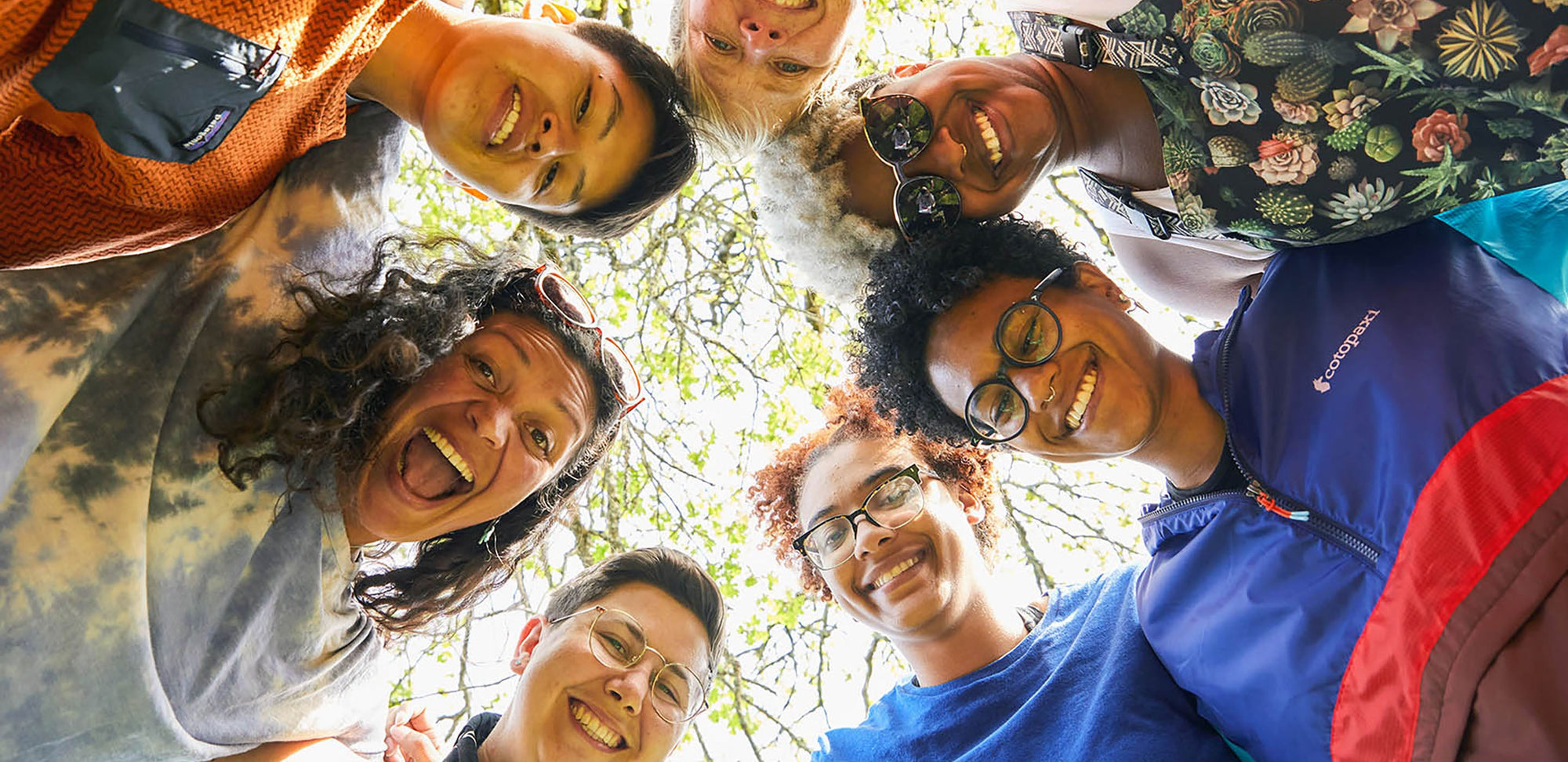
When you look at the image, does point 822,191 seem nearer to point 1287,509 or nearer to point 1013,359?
point 1013,359

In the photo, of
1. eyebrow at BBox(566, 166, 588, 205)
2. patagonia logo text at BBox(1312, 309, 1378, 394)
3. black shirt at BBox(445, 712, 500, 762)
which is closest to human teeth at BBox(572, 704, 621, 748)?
black shirt at BBox(445, 712, 500, 762)

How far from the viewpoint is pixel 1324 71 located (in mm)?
1938

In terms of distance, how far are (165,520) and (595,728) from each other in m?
1.14

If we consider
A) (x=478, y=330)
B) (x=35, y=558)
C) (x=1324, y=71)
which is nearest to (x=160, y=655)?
(x=35, y=558)

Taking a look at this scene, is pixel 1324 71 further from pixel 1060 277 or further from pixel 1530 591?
pixel 1530 591

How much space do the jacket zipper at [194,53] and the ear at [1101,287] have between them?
183 cm

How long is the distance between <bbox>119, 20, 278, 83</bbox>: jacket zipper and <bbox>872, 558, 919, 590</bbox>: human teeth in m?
2.01

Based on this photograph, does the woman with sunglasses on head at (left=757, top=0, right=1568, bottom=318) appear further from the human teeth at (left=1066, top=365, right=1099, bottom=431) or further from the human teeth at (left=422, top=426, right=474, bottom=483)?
the human teeth at (left=422, top=426, right=474, bottom=483)

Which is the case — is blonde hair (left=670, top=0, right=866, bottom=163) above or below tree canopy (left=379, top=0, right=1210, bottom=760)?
above

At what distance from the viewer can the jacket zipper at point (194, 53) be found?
170cm

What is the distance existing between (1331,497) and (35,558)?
2.43 meters

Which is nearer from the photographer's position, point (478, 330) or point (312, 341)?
point (312, 341)

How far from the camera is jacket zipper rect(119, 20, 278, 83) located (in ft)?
5.59

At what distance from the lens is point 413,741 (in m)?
2.90
